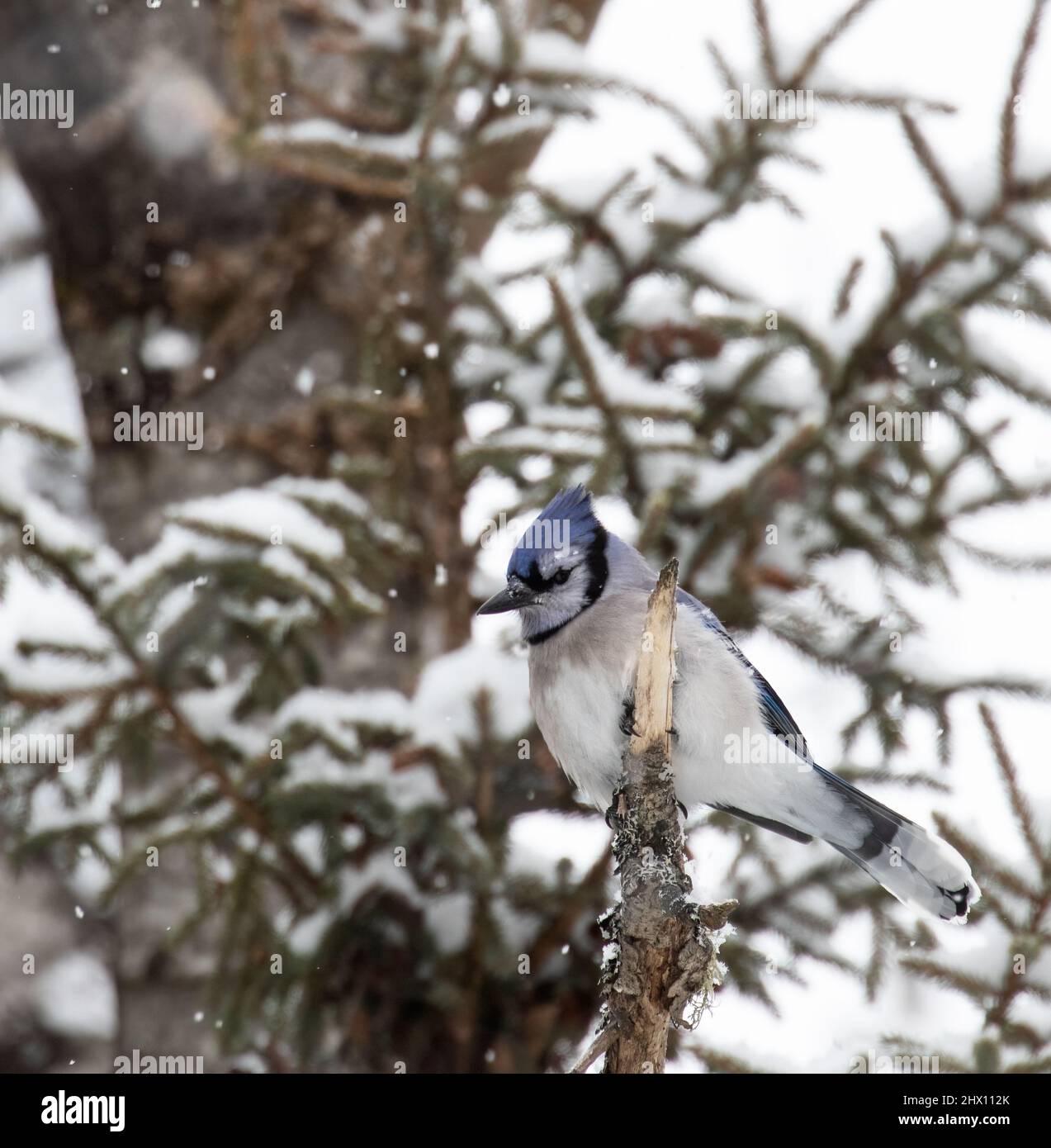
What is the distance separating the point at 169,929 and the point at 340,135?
2043mm

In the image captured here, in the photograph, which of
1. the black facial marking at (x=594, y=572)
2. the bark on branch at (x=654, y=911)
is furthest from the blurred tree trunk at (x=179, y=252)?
the bark on branch at (x=654, y=911)

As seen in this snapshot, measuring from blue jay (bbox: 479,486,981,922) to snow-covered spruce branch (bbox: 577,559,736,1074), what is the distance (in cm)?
34

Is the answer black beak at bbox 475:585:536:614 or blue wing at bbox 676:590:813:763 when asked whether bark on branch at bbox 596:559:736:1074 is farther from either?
blue wing at bbox 676:590:813:763

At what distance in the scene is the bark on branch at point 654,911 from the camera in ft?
5.22

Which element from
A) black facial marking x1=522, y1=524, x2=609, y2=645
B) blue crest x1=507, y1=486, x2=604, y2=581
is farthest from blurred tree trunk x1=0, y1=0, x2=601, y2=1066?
blue crest x1=507, y1=486, x2=604, y2=581

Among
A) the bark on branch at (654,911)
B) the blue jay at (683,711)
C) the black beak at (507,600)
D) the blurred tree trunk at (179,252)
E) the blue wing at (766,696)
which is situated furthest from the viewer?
the blurred tree trunk at (179,252)

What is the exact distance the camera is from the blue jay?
2174 millimetres

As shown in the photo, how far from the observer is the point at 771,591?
8.98 feet

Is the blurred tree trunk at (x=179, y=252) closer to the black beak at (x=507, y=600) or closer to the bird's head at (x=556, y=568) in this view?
the bird's head at (x=556, y=568)

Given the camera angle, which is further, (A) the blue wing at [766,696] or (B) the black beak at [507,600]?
(A) the blue wing at [766,696]

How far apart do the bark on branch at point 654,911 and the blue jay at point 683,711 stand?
13.4 inches

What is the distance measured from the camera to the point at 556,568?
217 cm

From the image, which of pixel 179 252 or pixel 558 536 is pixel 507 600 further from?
pixel 179 252

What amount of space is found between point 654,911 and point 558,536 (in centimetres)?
78
